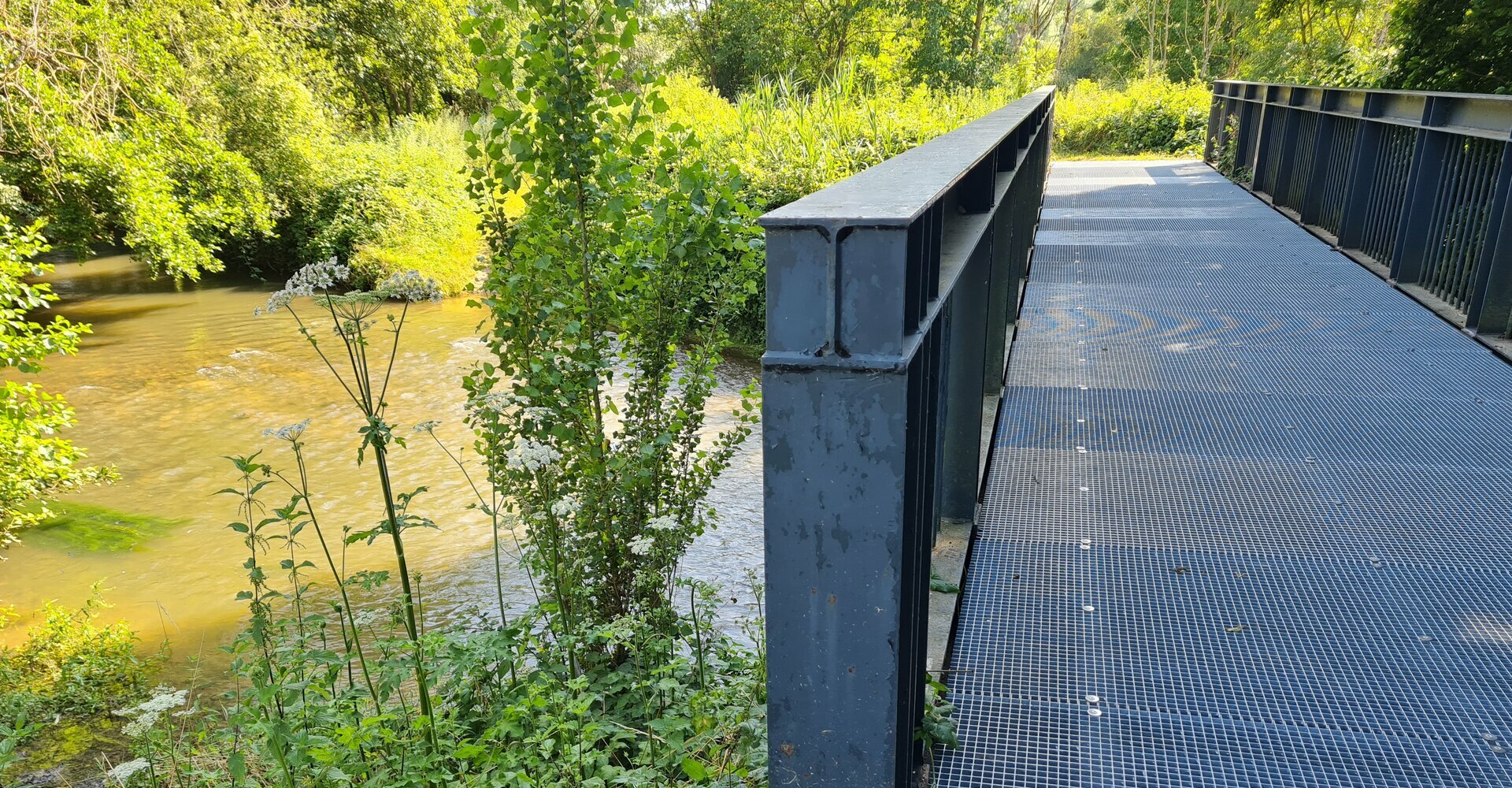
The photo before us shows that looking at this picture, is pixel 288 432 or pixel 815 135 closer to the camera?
pixel 288 432

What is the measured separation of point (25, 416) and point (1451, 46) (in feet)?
45.5

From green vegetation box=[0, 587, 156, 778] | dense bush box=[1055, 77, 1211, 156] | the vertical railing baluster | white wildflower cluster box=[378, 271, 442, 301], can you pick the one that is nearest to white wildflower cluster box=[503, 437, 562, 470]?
white wildflower cluster box=[378, 271, 442, 301]

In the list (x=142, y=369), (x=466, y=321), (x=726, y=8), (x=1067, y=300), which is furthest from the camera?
(x=726, y=8)

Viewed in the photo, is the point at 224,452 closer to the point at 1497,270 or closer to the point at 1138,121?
the point at 1497,270

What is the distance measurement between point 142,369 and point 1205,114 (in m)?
23.2

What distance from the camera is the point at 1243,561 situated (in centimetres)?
351

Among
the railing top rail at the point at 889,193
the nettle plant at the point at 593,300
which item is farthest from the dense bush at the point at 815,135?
the railing top rail at the point at 889,193

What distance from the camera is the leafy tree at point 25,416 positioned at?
7211 mm

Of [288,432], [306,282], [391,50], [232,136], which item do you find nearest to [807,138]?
[306,282]

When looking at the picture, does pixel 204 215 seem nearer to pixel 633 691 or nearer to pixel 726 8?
pixel 633 691

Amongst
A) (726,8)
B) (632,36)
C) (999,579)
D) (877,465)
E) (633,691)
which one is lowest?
(633,691)

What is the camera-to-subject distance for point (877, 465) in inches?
66.3

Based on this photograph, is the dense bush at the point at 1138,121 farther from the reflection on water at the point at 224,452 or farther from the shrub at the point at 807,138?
the reflection on water at the point at 224,452

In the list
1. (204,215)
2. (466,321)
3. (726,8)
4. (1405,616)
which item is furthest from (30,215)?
(726,8)
